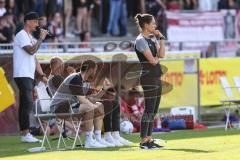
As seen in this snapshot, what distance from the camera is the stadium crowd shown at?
22422 millimetres

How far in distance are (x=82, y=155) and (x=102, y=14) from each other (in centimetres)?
1412

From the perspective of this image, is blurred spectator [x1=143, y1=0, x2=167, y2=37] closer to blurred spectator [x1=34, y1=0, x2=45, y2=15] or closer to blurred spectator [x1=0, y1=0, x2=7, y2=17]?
blurred spectator [x1=34, y1=0, x2=45, y2=15]

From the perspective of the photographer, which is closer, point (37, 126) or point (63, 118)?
point (63, 118)

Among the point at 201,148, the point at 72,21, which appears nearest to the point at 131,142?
the point at 201,148

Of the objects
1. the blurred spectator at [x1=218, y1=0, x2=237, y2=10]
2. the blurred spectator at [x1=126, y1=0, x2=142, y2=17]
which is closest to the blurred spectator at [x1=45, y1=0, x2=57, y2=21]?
the blurred spectator at [x1=126, y1=0, x2=142, y2=17]

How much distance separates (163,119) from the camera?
19078mm

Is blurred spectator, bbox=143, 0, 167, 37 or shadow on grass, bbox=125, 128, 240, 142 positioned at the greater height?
blurred spectator, bbox=143, 0, 167, 37

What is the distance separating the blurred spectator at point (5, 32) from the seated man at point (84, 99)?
6.72 meters

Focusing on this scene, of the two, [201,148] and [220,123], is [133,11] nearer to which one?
[220,123]

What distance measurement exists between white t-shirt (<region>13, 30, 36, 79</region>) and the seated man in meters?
1.70

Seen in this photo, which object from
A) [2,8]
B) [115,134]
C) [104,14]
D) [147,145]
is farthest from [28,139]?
[104,14]

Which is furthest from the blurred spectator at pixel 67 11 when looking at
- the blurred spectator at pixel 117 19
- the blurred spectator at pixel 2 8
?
the blurred spectator at pixel 2 8

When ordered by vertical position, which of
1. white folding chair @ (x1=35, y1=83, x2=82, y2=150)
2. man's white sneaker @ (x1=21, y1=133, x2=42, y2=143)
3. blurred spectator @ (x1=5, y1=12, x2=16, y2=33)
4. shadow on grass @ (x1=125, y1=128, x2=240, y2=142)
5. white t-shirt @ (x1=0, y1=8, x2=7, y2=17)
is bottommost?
shadow on grass @ (x1=125, y1=128, x2=240, y2=142)

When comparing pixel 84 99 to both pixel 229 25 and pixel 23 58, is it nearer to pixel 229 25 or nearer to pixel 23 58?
pixel 23 58
